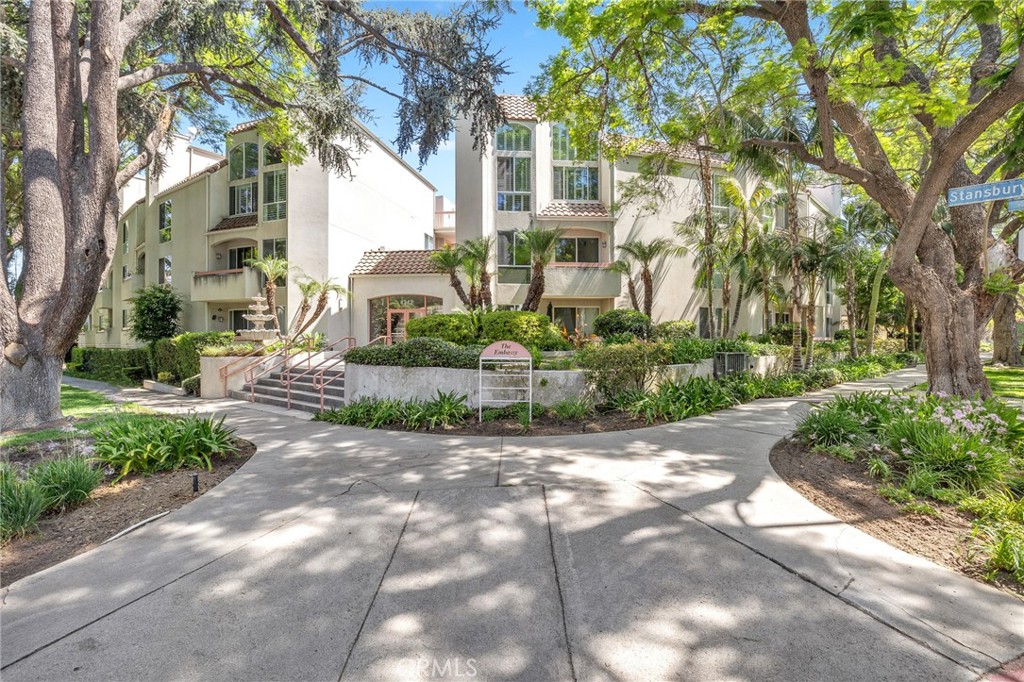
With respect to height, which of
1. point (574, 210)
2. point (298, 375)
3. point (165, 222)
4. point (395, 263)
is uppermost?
point (165, 222)

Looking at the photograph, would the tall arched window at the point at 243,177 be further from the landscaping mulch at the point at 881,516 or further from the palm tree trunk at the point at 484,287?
the landscaping mulch at the point at 881,516

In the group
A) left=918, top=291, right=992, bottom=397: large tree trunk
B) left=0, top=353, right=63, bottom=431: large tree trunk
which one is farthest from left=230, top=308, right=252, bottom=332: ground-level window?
left=918, top=291, right=992, bottom=397: large tree trunk

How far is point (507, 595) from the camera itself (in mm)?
3023

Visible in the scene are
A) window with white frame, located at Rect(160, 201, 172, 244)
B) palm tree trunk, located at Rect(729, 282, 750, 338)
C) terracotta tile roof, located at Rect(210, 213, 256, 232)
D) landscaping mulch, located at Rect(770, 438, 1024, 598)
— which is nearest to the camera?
landscaping mulch, located at Rect(770, 438, 1024, 598)

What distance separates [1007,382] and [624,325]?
12.2 metres

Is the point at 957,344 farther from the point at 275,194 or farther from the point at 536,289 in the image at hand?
the point at 275,194

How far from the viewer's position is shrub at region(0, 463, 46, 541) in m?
3.81

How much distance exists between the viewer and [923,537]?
3752 millimetres

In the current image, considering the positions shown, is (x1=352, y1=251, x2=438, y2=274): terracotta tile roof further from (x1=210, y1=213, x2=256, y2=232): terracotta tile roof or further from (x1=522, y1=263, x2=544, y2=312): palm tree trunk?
(x1=210, y1=213, x2=256, y2=232): terracotta tile roof

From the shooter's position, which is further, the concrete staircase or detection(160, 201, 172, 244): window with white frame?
detection(160, 201, 172, 244): window with white frame

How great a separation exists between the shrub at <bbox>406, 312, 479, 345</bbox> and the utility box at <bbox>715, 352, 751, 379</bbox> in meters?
7.36

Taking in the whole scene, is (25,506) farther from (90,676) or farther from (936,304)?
(936,304)

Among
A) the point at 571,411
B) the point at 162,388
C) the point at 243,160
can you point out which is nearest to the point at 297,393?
the point at 162,388

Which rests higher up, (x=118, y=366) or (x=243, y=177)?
(x=243, y=177)
